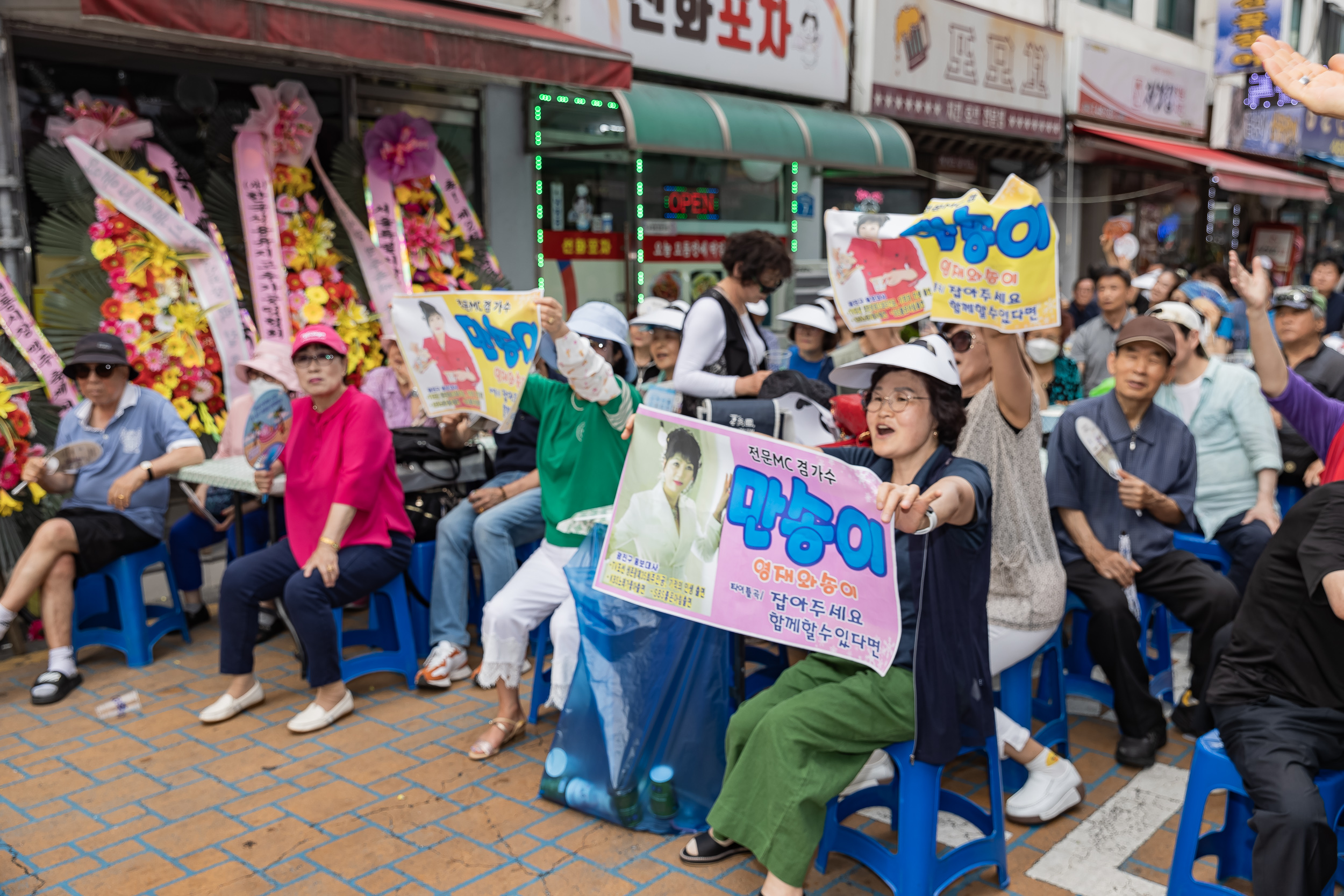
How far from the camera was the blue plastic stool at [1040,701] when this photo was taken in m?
3.72

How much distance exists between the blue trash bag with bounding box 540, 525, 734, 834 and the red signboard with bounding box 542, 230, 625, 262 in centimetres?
558

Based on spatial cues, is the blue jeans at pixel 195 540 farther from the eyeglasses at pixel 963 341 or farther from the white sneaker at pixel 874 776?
the eyeglasses at pixel 963 341

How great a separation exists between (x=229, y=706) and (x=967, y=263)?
340 cm

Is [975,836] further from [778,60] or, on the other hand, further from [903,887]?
[778,60]

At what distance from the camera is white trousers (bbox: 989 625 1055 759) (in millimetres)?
3506

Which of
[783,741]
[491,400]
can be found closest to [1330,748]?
[783,741]

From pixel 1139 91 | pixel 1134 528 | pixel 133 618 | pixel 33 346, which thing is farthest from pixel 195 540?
pixel 1139 91

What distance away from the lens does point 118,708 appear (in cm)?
454

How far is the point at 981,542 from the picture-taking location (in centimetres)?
298

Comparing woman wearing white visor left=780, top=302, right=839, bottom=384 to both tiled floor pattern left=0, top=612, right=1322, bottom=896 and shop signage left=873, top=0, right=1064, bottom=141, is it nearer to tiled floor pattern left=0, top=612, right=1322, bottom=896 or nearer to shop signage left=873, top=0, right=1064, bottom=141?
tiled floor pattern left=0, top=612, right=1322, bottom=896

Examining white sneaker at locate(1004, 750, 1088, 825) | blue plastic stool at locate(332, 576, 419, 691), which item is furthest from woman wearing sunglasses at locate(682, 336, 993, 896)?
blue plastic stool at locate(332, 576, 419, 691)

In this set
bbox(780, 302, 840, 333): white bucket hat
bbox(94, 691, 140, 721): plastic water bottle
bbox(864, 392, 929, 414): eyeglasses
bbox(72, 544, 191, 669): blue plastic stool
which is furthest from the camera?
bbox(780, 302, 840, 333): white bucket hat

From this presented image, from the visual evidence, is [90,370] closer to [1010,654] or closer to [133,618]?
[133,618]

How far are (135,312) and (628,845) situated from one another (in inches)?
166
